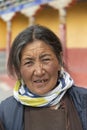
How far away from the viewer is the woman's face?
1483mm

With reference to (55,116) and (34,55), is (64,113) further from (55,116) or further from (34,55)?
(34,55)

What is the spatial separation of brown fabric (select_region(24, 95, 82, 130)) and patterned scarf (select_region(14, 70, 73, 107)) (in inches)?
0.9

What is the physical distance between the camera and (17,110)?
1.49 metres

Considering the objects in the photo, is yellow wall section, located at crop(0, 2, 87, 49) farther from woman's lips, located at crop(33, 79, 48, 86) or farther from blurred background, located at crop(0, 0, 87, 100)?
woman's lips, located at crop(33, 79, 48, 86)

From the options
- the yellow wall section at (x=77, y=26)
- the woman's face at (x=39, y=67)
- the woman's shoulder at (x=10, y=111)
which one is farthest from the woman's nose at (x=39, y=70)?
the yellow wall section at (x=77, y=26)

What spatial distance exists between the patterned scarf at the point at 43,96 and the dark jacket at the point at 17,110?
3 centimetres

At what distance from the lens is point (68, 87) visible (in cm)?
154

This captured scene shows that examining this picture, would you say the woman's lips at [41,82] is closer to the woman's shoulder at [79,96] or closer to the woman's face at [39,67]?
the woman's face at [39,67]

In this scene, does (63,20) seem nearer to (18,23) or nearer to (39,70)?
(18,23)

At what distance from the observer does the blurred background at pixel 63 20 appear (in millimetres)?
5254

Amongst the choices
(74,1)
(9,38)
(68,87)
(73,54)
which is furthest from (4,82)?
(68,87)

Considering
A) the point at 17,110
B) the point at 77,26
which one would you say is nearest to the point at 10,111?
the point at 17,110

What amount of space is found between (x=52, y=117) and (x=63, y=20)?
→ 4217mm

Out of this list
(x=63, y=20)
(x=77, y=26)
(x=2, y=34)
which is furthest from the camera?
(x=2, y=34)
